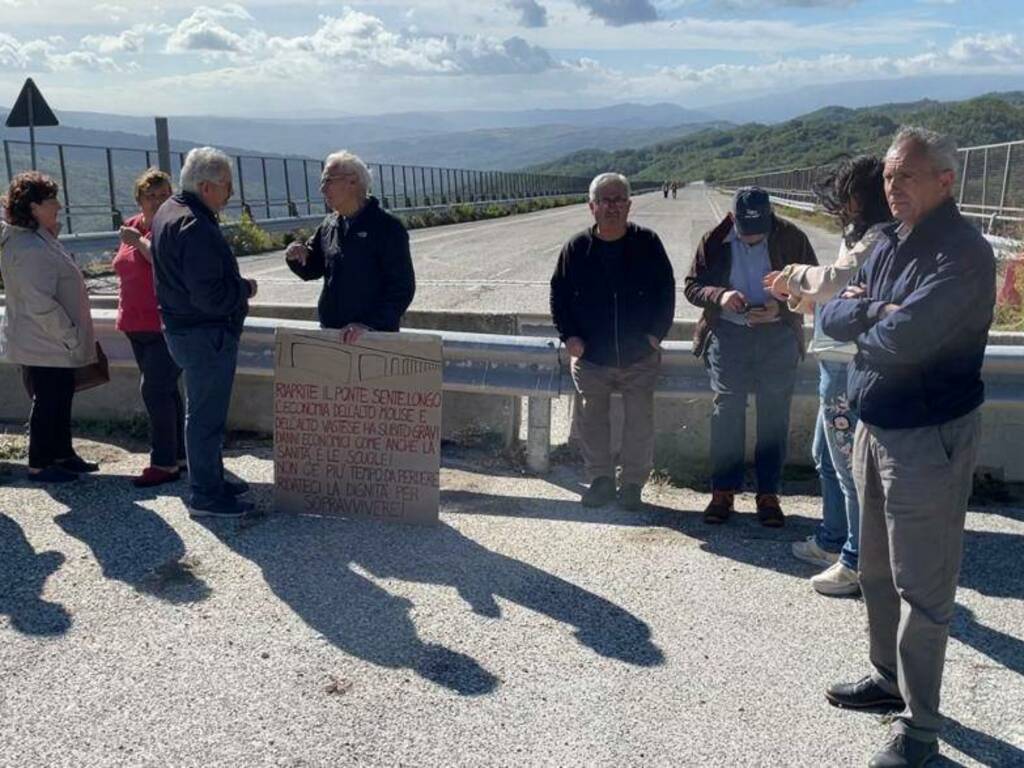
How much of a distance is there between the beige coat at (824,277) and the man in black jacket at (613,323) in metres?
1.57

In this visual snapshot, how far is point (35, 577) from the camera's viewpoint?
4.51m

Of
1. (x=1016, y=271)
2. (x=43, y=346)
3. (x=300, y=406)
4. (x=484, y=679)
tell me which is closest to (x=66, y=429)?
(x=43, y=346)

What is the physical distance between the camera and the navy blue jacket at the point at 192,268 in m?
4.98

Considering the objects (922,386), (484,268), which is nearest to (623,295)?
(922,386)

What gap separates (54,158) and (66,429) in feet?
70.2

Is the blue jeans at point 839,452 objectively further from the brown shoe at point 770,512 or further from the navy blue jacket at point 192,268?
the navy blue jacket at point 192,268

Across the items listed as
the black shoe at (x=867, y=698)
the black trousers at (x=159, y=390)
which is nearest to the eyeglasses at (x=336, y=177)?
the black trousers at (x=159, y=390)

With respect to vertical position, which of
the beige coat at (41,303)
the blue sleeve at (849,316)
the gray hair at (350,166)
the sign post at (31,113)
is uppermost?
the sign post at (31,113)

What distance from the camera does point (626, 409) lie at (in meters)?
Answer: 5.45

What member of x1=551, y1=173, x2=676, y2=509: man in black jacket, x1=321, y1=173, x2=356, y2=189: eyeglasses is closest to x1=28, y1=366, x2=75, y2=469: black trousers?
x1=321, y1=173, x2=356, y2=189: eyeglasses

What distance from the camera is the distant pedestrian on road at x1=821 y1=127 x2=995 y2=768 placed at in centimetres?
301

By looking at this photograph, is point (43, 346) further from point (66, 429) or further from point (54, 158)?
point (54, 158)

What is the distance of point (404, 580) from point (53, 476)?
2545 millimetres

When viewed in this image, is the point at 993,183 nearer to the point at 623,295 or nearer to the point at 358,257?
the point at 623,295
